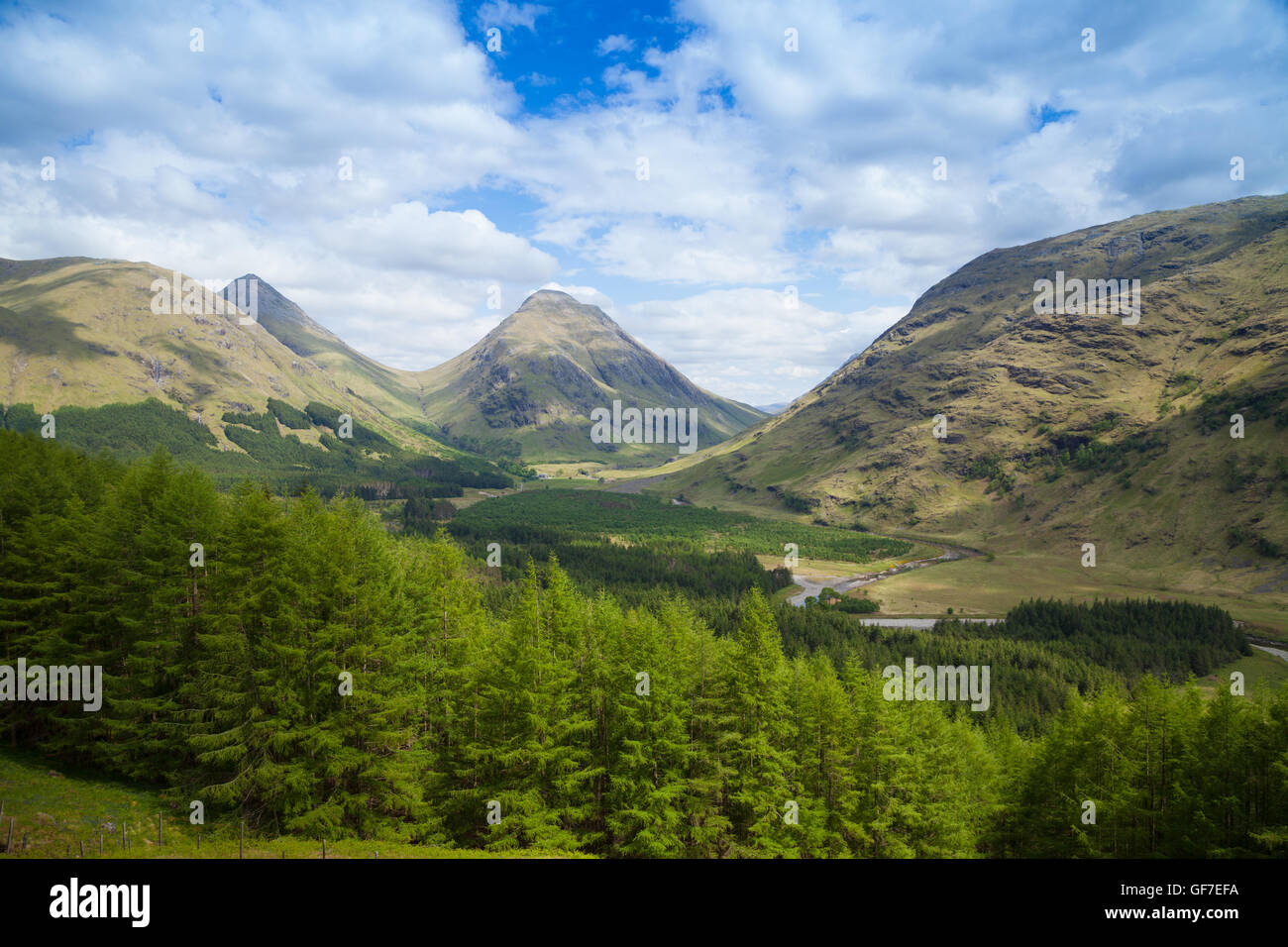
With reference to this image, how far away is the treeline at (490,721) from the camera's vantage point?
28219mm

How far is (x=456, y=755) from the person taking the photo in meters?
31.3

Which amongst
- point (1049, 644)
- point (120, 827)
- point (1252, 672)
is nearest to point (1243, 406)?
point (1252, 672)

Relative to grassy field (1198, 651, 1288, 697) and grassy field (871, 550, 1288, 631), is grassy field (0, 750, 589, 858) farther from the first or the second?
grassy field (871, 550, 1288, 631)

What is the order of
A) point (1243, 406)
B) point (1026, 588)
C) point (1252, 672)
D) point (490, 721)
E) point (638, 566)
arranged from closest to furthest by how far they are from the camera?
point (490, 721)
point (1252, 672)
point (1026, 588)
point (638, 566)
point (1243, 406)

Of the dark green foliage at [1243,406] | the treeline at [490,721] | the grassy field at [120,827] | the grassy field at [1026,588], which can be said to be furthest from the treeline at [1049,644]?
the dark green foliage at [1243,406]

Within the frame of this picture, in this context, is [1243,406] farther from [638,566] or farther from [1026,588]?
[638,566]

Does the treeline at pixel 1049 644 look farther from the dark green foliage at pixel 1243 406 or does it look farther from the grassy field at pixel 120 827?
the dark green foliage at pixel 1243 406

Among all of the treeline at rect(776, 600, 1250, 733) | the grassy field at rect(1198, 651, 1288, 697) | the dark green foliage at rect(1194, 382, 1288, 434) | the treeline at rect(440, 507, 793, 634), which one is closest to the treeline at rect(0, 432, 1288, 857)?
the treeline at rect(776, 600, 1250, 733)

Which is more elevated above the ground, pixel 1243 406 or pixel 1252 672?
pixel 1243 406

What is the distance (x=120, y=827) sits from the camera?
2667 centimetres

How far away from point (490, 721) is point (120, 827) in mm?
15715
